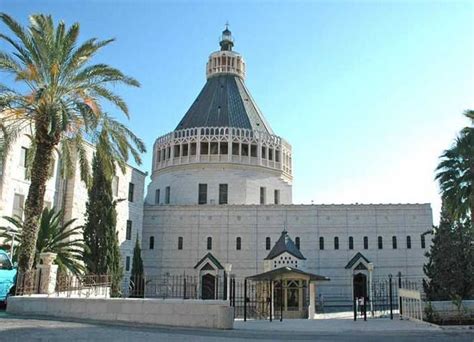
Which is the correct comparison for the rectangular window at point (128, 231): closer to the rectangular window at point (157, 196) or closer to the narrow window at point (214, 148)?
the rectangular window at point (157, 196)

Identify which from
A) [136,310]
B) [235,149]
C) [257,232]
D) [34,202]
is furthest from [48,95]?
[235,149]

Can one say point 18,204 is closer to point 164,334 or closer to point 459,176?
point 164,334

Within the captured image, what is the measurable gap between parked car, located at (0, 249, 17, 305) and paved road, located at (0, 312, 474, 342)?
109 inches

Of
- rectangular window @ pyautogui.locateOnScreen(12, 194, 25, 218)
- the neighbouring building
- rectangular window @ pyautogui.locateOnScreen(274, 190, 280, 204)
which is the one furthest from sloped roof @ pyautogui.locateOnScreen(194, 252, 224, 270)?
rectangular window @ pyautogui.locateOnScreen(12, 194, 25, 218)

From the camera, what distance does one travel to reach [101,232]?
2875 cm

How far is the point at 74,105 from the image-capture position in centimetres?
1834

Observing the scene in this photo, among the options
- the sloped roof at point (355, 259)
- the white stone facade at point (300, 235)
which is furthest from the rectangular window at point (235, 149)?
the sloped roof at point (355, 259)

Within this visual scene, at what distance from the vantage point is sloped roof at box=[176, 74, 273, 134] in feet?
165

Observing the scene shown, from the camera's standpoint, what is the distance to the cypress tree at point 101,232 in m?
28.3

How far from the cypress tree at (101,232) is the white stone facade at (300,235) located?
1259 centimetres

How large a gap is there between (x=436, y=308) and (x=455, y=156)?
1066cm

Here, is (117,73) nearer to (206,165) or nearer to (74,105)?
(74,105)

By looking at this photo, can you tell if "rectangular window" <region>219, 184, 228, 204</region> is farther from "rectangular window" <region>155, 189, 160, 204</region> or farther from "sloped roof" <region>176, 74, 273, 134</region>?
"rectangular window" <region>155, 189, 160, 204</region>

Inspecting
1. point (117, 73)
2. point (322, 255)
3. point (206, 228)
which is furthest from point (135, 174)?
point (117, 73)
